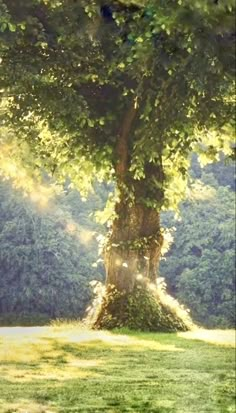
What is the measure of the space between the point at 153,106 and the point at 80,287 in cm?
363

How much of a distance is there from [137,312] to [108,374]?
7.02ft

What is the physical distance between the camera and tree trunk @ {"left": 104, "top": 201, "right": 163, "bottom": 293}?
9.12 meters

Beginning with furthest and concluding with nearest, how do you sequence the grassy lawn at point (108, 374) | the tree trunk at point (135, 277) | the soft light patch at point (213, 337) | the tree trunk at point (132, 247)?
the tree trunk at point (132, 247)
the tree trunk at point (135, 277)
the soft light patch at point (213, 337)
the grassy lawn at point (108, 374)

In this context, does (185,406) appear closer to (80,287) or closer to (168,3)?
(168,3)

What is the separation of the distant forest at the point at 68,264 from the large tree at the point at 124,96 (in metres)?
0.86

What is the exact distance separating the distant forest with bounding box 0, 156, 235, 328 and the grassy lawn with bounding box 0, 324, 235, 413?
1.29 metres

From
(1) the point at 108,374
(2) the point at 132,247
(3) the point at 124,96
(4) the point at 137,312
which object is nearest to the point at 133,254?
(2) the point at 132,247

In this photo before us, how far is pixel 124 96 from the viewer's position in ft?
29.1

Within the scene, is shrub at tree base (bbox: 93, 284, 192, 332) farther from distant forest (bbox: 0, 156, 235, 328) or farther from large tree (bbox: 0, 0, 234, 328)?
distant forest (bbox: 0, 156, 235, 328)

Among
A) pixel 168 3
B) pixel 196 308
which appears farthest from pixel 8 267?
pixel 196 308

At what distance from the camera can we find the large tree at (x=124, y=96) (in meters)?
7.13

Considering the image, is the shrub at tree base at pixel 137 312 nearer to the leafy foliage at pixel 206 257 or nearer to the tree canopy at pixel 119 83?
the tree canopy at pixel 119 83

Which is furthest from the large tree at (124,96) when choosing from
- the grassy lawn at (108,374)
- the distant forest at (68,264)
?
the grassy lawn at (108,374)

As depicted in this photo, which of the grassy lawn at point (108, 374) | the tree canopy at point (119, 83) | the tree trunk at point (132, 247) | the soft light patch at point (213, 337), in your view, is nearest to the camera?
the grassy lawn at point (108, 374)
